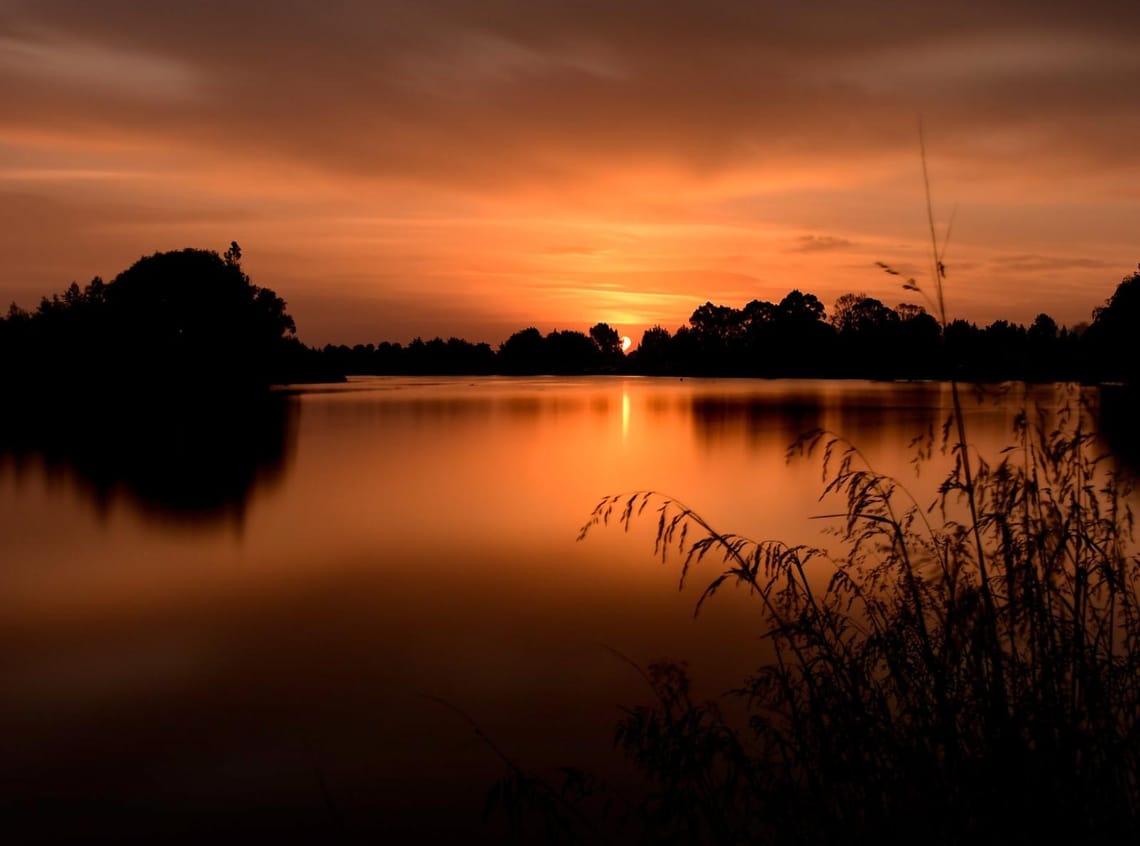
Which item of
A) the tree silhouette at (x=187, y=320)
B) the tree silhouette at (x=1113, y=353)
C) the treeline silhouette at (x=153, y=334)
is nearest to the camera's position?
the tree silhouette at (x=1113, y=353)

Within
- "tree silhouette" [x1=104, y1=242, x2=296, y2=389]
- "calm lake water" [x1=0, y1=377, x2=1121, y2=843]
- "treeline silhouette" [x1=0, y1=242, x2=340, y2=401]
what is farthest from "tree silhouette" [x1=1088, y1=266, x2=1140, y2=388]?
"tree silhouette" [x1=104, y1=242, x2=296, y2=389]

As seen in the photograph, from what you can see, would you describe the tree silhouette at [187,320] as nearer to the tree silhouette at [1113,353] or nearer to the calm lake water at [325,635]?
the calm lake water at [325,635]

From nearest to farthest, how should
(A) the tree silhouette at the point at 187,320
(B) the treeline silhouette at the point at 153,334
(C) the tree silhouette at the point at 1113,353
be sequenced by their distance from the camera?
(C) the tree silhouette at the point at 1113,353 → (B) the treeline silhouette at the point at 153,334 → (A) the tree silhouette at the point at 187,320

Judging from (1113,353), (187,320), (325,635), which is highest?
(187,320)

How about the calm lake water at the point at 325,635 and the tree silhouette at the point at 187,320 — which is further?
the tree silhouette at the point at 187,320

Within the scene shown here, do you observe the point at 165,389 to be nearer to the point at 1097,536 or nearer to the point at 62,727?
the point at 62,727

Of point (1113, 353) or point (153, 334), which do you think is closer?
point (1113, 353)

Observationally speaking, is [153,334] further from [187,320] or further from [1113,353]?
[1113,353]

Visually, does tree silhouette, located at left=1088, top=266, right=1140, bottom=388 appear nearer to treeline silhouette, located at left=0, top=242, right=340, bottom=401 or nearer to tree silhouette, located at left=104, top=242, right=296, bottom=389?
treeline silhouette, located at left=0, top=242, right=340, bottom=401

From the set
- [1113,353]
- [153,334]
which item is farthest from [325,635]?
[153,334]

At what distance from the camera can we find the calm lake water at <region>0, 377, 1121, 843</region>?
7.18 m

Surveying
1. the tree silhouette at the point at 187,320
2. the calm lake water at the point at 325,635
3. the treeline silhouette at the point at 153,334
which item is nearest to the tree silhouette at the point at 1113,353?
the calm lake water at the point at 325,635

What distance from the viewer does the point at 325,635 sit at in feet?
37.6

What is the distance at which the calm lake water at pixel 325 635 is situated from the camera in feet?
23.6
